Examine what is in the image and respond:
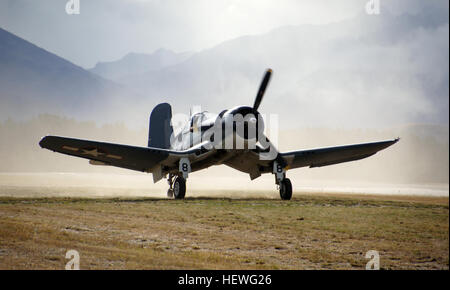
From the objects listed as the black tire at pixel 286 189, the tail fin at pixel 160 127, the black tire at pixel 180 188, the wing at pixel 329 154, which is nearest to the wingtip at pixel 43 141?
the black tire at pixel 180 188

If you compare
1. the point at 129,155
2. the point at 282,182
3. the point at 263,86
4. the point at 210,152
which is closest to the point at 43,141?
the point at 129,155

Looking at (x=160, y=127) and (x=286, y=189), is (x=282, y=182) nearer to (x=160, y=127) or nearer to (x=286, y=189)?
(x=286, y=189)

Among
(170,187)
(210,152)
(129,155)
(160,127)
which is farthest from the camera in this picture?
(160,127)

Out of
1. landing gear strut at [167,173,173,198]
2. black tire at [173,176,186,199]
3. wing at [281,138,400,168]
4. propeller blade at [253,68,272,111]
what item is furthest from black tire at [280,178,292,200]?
landing gear strut at [167,173,173,198]

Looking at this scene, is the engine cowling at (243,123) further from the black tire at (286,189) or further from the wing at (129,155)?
the black tire at (286,189)

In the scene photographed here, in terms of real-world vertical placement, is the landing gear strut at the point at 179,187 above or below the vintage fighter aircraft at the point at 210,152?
below

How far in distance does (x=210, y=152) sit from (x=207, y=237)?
7.03 m

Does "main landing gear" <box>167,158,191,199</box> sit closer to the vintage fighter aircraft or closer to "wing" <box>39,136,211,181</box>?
the vintage fighter aircraft

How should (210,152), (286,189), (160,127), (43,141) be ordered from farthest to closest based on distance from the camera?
(160,127), (286,189), (210,152), (43,141)

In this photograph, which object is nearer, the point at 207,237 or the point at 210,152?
the point at 207,237

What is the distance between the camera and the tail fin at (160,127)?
59.0 feet

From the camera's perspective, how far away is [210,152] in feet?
48.8
